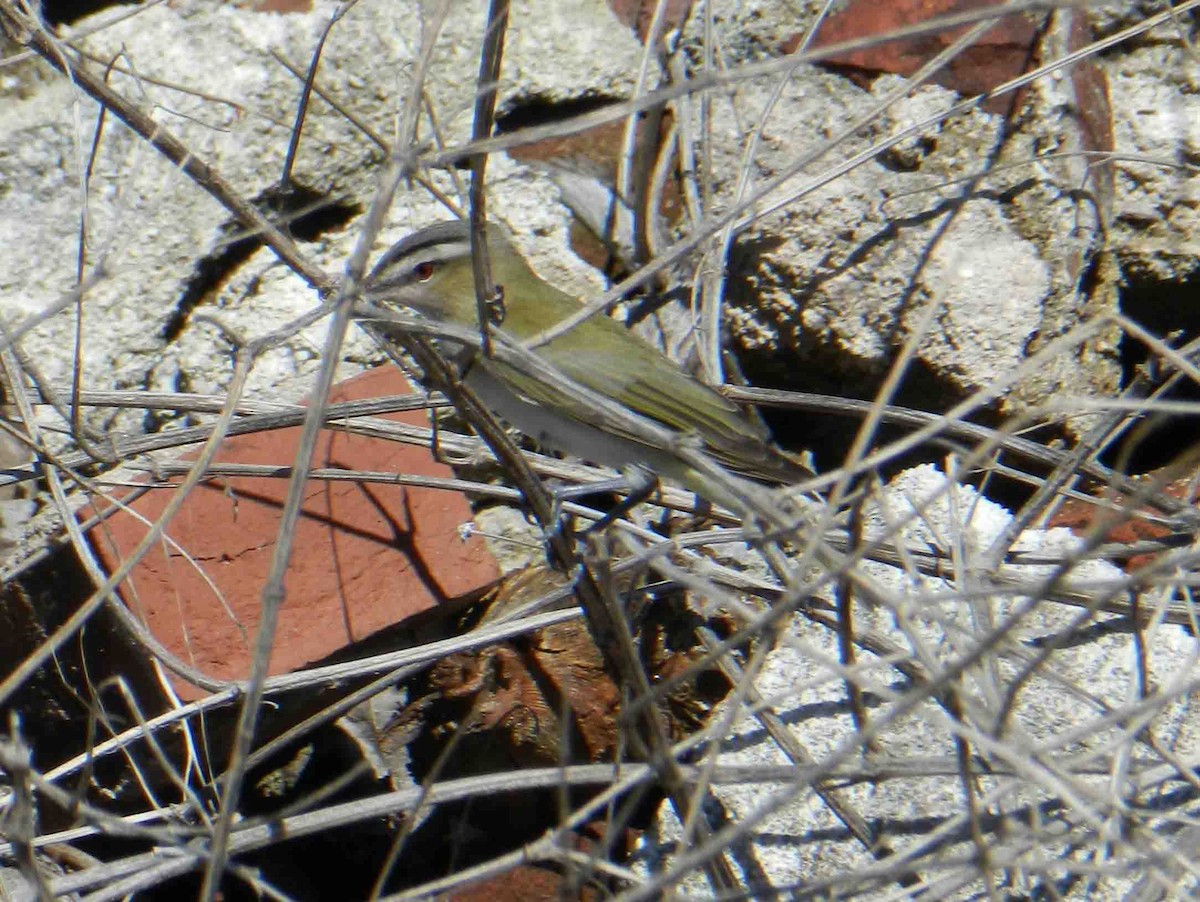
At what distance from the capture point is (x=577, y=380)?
3836mm

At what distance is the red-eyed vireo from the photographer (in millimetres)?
3518

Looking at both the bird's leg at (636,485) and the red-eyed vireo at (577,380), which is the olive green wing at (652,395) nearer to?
the red-eyed vireo at (577,380)

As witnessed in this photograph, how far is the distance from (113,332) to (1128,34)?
2830 mm

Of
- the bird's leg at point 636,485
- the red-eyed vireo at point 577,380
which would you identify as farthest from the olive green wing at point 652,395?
the bird's leg at point 636,485

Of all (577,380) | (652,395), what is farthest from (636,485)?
(577,380)

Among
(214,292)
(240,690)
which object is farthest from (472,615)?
(214,292)

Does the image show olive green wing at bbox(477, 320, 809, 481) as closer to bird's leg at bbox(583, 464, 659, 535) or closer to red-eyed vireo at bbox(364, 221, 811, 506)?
red-eyed vireo at bbox(364, 221, 811, 506)

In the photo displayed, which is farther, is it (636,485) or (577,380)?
(577,380)

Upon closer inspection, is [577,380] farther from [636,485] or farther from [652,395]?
[636,485]

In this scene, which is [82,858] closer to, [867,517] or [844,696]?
[844,696]

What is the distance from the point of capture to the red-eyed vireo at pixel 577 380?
3518mm

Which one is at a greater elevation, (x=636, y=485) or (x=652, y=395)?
(x=652, y=395)

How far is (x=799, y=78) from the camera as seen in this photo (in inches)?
150

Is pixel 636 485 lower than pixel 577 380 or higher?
lower
